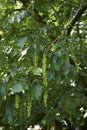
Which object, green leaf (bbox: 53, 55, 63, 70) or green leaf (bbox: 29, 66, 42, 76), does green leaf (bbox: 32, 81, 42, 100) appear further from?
green leaf (bbox: 53, 55, 63, 70)

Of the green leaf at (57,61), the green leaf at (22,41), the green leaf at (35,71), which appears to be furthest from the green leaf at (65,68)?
the green leaf at (22,41)

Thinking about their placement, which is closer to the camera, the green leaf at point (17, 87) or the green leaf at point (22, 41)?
the green leaf at point (17, 87)

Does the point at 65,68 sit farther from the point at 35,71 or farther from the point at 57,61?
the point at 35,71

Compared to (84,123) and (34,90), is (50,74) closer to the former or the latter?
(34,90)

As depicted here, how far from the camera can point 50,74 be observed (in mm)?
1749

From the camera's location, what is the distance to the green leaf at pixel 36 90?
1.56m

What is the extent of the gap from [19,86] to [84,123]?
2.90 metres

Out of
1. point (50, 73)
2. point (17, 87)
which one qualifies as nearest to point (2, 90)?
point (17, 87)

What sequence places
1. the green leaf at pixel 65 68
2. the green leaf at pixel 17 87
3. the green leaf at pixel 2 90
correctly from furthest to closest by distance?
1. the green leaf at pixel 65 68
2. the green leaf at pixel 2 90
3. the green leaf at pixel 17 87

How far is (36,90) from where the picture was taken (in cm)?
158

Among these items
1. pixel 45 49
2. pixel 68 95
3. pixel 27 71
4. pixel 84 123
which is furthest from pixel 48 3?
pixel 84 123

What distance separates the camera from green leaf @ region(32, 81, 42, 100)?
1.56 meters

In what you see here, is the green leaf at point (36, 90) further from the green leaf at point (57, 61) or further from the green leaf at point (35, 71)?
the green leaf at point (57, 61)

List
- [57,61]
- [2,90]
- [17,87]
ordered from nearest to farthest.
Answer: [17,87], [2,90], [57,61]
